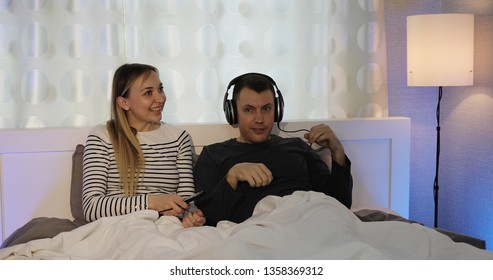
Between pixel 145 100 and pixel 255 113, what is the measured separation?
33cm

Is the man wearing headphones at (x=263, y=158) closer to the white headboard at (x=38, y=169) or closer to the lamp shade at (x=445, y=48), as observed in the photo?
the white headboard at (x=38, y=169)

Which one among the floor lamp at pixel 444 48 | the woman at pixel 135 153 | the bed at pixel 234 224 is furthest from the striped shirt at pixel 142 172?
the floor lamp at pixel 444 48

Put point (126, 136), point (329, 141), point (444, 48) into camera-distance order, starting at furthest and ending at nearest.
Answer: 1. point (444, 48)
2. point (329, 141)
3. point (126, 136)

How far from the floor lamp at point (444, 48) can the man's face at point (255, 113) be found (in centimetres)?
63

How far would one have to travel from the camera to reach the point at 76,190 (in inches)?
77.2

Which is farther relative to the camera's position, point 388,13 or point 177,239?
point 388,13

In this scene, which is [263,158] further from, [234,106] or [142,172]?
[142,172]

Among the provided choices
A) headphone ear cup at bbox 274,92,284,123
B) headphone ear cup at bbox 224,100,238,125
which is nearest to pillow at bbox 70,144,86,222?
headphone ear cup at bbox 224,100,238,125

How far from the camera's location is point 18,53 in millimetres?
2211

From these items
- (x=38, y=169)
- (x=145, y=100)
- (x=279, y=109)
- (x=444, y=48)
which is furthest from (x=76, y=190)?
(x=444, y=48)

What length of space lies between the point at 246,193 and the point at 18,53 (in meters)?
0.98
